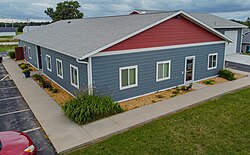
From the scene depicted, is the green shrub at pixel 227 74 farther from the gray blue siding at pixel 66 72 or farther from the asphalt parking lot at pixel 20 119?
the asphalt parking lot at pixel 20 119

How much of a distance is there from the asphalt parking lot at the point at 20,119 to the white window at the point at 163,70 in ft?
25.9

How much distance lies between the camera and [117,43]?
11.7 metres

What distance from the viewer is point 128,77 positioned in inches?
504

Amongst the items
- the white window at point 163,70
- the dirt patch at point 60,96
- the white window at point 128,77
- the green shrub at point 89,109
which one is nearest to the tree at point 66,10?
the dirt patch at point 60,96

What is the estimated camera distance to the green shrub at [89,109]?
33.0 ft

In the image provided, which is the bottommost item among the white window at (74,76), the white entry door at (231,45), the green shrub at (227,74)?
the green shrub at (227,74)

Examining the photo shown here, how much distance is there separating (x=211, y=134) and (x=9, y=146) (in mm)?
7560

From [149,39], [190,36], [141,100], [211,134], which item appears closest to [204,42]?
[190,36]

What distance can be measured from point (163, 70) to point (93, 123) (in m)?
6.56

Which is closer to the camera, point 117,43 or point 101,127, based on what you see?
point 101,127

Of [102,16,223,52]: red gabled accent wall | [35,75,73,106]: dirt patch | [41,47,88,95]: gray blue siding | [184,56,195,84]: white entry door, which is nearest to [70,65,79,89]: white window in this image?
[41,47,88,95]: gray blue siding

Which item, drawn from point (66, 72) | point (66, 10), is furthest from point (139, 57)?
point (66, 10)

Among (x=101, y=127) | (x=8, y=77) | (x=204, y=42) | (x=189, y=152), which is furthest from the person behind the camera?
(x=8, y=77)

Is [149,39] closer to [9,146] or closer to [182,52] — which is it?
[182,52]
